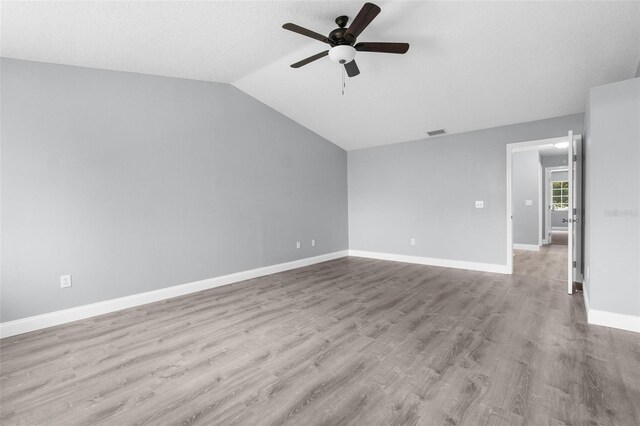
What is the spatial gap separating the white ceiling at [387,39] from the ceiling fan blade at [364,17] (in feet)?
1.23

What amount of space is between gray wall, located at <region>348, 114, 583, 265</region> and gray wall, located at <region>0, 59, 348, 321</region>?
1999 mm

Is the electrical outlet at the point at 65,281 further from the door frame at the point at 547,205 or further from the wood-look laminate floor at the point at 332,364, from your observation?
the door frame at the point at 547,205

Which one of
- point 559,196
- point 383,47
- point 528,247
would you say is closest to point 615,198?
point 383,47

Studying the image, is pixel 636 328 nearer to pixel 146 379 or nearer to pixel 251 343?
pixel 251 343

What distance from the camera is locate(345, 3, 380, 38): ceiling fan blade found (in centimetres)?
219

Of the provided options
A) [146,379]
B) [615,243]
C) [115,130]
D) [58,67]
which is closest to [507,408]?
[615,243]

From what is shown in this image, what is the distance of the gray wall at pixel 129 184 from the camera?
9.87ft

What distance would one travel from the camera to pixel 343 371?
7.05ft

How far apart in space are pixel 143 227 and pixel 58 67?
194 cm

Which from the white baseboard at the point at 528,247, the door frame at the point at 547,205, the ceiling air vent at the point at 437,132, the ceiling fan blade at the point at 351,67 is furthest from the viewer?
the door frame at the point at 547,205

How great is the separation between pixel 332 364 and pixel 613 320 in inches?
109

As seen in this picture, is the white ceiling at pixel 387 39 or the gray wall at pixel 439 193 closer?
the white ceiling at pixel 387 39

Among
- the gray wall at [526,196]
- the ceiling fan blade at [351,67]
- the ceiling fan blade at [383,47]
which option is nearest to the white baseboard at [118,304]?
the ceiling fan blade at [351,67]

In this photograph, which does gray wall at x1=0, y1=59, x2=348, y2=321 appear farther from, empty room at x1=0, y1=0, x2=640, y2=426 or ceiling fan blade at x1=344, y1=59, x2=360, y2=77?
ceiling fan blade at x1=344, y1=59, x2=360, y2=77
